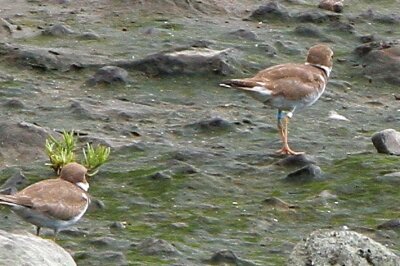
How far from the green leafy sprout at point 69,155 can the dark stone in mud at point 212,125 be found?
5.39 ft

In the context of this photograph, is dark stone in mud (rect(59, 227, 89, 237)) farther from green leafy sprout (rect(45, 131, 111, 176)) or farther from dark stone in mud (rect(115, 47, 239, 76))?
dark stone in mud (rect(115, 47, 239, 76))

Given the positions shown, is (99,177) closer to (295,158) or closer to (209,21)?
(295,158)

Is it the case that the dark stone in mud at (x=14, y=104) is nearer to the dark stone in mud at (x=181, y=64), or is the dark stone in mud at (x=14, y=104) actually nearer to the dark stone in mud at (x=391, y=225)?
the dark stone in mud at (x=181, y=64)

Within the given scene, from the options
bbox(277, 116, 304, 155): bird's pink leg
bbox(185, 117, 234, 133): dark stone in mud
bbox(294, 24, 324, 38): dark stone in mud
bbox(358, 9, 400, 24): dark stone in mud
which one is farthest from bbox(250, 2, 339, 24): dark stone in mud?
bbox(277, 116, 304, 155): bird's pink leg

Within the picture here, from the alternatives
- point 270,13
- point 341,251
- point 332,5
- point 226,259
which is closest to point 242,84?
point 226,259

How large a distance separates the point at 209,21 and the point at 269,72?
15.8 ft

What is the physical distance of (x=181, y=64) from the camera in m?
16.0

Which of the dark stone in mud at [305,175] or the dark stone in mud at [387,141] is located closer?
the dark stone in mud at [305,175]

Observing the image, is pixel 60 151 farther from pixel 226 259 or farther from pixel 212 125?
pixel 226 259

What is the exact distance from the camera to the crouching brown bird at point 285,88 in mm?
13375

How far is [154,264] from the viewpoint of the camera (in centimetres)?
1035

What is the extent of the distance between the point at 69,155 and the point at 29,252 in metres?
3.74

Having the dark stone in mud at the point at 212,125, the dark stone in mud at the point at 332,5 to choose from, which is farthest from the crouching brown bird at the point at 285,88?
the dark stone in mud at the point at 332,5

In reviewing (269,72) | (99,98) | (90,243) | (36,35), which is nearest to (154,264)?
(90,243)
